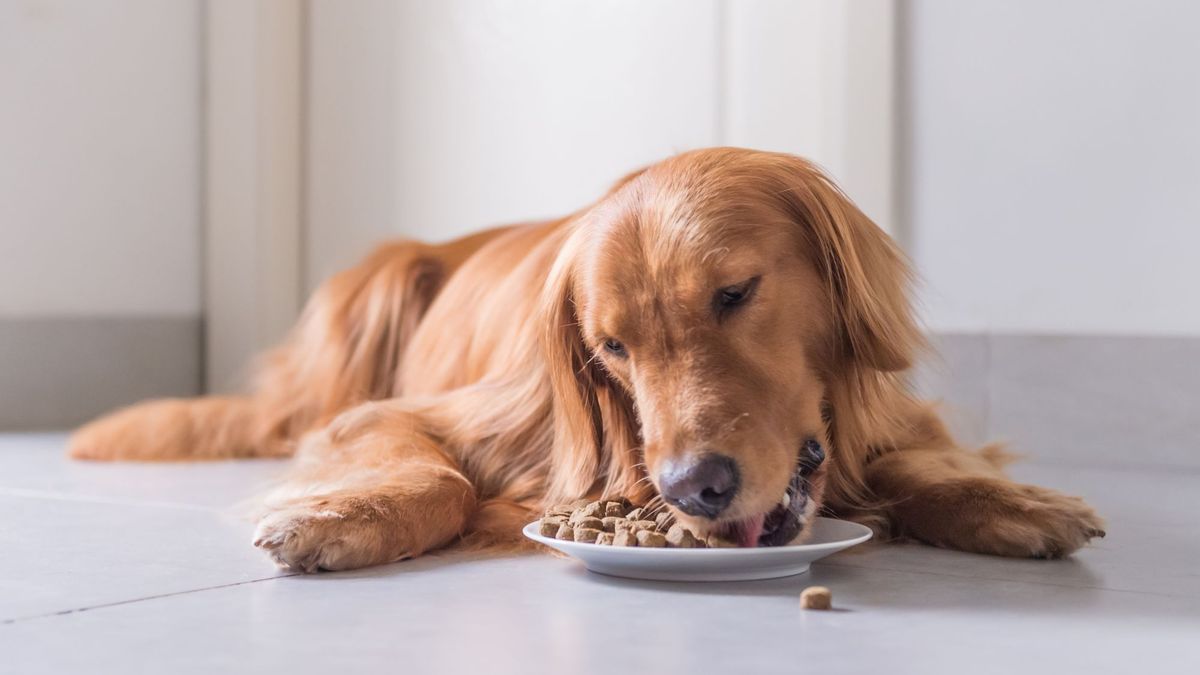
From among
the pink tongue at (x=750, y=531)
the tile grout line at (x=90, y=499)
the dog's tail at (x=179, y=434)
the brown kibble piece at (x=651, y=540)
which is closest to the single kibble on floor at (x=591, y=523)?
the brown kibble piece at (x=651, y=540)

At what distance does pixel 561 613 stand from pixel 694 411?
→ 281mm

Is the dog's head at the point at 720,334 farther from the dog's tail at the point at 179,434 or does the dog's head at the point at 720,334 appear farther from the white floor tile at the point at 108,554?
the dog's tail at the point at 179,434

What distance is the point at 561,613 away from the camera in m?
1.43

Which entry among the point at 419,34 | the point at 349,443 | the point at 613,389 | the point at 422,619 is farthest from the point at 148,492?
the point at 419,34

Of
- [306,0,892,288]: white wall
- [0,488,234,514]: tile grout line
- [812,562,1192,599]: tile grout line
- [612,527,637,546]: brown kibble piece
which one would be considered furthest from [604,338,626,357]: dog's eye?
[306,0,892,288]: white wall

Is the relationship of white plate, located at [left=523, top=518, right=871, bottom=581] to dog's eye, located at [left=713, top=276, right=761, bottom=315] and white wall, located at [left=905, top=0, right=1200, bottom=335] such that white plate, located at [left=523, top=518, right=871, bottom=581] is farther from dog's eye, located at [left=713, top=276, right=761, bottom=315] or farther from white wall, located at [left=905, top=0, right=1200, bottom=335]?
white wall, located at [left=905, top=0, right=1200, bottom=335]

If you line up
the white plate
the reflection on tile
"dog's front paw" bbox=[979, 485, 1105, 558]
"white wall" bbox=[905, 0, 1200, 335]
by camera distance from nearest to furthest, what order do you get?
the reflection on tile
the white plate
"dog's front paw" bbox=[979, 485, 1105, 558]
"white wall" bbox=[905, 0, 1200, 335]

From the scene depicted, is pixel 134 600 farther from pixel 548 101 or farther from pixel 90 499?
pixel 548 101

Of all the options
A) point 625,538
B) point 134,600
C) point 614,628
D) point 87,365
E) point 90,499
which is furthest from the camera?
point 87,365

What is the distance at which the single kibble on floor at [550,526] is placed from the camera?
1690 mm

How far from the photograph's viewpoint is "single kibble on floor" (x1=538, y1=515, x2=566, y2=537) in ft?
5.55

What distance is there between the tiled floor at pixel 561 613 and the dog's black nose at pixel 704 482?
0.10 metres

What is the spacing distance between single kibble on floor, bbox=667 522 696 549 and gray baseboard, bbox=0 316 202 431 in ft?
9.04

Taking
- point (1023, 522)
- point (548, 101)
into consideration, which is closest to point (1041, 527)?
point (1023, 522)
